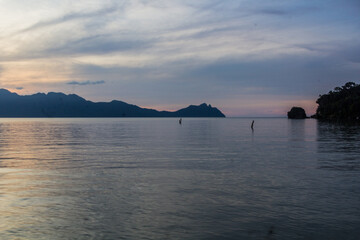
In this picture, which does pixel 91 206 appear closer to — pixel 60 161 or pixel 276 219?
pixel 276 219

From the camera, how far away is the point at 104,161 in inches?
1150

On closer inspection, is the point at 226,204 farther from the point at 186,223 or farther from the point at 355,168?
the point at 355,168

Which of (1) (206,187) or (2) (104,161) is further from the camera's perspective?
(2) (104,161)

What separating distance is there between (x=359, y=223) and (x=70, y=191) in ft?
42.4

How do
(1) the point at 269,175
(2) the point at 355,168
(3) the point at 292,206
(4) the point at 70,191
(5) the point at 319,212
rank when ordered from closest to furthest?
(5) the point at 319,212
(3) the point at 292,206
(4) the point at 70,191
(1) the point at 269,175
(2) the point at 355,168

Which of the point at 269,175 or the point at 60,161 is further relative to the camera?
the point at 60,161

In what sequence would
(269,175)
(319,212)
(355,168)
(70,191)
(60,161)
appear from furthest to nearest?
1. (60,161)
2. (355,168)
3. (269,175)
4. (70,191)
5. (319,212)

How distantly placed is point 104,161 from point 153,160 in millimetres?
4193

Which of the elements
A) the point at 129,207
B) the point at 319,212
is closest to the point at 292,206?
the point at 319,212

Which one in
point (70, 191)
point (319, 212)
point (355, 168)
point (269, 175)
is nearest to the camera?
point (319, 212)

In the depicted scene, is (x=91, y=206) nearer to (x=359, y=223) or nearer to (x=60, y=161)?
(x=359, y=223)

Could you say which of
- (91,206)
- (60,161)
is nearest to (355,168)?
(91,206)

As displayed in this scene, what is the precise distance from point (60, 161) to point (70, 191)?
1279 centimetres

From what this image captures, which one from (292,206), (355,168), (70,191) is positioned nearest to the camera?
(292,206)
